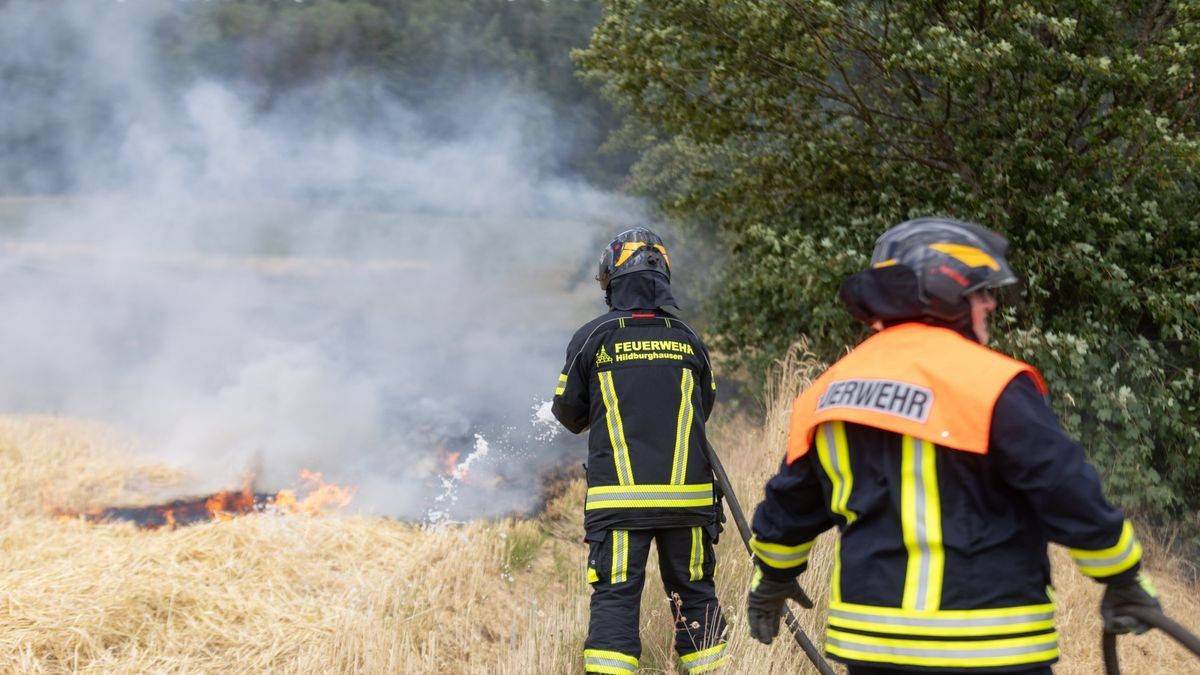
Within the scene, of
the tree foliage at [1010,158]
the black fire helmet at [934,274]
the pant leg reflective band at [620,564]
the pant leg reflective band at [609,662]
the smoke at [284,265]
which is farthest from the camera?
the smoke at [284,265]

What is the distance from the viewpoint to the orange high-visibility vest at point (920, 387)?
1913mm

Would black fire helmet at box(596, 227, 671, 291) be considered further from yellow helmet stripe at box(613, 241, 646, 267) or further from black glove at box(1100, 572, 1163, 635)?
black glove at box(1100, 572, 1163, 635)

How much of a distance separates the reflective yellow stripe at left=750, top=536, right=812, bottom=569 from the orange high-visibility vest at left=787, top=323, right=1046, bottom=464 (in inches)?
10.8

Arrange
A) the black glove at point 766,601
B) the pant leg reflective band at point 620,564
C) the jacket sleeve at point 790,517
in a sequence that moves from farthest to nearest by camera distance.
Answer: the pant leg reflective band at point 620,564
the black glove at point 766,601
the jacket sleeve at point 790,517

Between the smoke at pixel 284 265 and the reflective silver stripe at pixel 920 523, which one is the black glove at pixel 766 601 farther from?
the smoke at pixel 284 265

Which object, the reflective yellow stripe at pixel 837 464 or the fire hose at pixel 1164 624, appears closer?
the fire hose at pixel 1164 624

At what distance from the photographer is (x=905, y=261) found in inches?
84.2

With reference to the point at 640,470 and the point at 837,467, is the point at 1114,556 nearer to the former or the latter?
the point at 837,467

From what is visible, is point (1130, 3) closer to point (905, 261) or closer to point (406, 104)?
point (905, 261)

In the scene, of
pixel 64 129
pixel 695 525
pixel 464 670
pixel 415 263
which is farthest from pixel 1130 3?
pixel 64 129

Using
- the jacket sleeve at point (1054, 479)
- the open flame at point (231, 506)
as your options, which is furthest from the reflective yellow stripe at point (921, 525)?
the open flame at point (231, 506)

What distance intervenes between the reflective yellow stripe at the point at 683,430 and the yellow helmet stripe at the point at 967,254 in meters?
1.74

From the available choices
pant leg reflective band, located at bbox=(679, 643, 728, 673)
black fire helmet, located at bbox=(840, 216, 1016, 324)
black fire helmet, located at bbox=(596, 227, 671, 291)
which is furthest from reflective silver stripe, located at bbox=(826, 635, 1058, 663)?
Answer: black fire helmet, located at bbox=(596, 227, 671, 291)

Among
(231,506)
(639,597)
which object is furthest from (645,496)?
(231,506)
